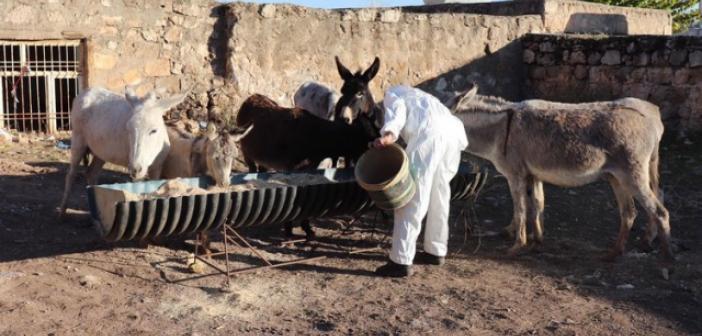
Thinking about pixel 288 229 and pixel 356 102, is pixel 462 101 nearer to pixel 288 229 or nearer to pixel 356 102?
pixel 356 102

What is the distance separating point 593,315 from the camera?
5516mm

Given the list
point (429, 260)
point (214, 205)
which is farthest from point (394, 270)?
point (214, 205)

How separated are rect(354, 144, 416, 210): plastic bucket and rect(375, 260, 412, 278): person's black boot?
482 mm

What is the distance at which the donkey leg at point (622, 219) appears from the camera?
6.86 m

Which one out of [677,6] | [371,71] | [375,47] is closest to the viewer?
[371,71]

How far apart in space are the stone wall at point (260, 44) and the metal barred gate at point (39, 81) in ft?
1.43

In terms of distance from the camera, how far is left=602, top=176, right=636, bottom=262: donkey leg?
6863mm

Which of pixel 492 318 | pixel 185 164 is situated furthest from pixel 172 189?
pixel 492 318

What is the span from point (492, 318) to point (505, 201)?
379 centimetres

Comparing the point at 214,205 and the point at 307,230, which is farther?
the point at 307,230

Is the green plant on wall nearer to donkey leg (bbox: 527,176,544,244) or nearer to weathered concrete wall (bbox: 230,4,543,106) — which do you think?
weathered concrete wall (bbox: 230,4,543,106)

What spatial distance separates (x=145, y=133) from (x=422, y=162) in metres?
2.23

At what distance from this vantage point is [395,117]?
6.18 meters

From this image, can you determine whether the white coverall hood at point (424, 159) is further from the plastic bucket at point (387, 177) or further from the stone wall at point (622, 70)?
the stone wall at point (622, 70)
